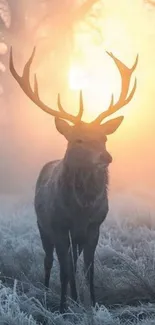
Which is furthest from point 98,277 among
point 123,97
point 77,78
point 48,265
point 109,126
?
point 77,78

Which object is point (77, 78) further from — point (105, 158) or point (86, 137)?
point (105, 158)

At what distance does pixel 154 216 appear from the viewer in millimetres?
9055

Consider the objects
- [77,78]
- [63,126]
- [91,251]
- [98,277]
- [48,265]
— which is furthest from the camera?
[77,78]

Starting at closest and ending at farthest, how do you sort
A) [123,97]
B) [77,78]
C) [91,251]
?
[91,251] < [123,97] < [77,78]

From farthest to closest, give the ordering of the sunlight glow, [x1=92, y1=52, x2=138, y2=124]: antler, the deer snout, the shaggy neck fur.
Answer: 1. the sunlight glow
2. [x1=92, y1=52, x2=138, y2=124]: antler
3. the shaggy neck fur
4. the deer snout

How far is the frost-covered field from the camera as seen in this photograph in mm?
4043

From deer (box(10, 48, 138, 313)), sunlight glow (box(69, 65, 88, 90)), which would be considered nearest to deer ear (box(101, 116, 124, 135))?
deer (box(10, 48, 138, 313))

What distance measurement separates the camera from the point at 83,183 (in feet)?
15.3

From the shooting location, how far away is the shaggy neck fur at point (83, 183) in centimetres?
465

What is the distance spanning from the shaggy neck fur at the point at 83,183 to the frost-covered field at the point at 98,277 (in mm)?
441

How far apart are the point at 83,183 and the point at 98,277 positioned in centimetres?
108

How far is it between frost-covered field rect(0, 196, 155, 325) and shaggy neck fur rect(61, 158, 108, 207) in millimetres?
441

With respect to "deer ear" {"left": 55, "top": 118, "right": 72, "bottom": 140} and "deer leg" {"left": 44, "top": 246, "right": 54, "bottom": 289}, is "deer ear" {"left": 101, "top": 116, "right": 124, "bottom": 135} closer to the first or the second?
"deer ear" {"left": 55, "top": 118, "right": 72, "bottom": 140}

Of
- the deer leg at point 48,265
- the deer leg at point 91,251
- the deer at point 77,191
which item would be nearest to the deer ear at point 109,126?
the deer at point 77,191
